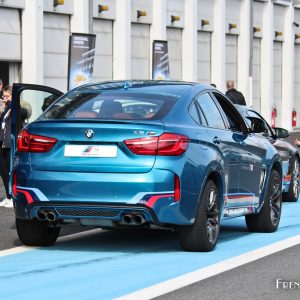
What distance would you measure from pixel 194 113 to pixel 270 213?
2.15 metres

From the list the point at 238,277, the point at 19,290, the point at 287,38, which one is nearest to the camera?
the point at 19,290

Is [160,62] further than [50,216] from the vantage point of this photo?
Yes

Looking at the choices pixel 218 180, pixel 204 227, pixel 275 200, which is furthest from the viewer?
pixel 275 200

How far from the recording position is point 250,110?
1681cm

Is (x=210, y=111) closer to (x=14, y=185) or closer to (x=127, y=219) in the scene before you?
(x=127, y=219)

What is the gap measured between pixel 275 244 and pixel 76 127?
2.38 m

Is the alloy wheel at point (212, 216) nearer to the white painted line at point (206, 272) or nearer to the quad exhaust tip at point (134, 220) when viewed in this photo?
the white painted line at point (206, 272)

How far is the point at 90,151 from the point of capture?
10.1 meters

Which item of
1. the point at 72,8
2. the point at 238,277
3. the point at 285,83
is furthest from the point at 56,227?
the point at 285,83

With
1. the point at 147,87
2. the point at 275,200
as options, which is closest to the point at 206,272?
the point at 147,87

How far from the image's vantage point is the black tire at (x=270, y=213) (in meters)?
12.4

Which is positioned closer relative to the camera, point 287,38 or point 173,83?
point 173,83

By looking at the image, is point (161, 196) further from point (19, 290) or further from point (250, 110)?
point (250, 110)

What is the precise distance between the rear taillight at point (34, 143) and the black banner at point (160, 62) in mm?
22549
